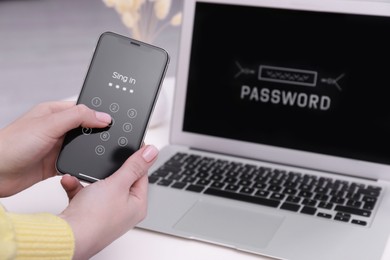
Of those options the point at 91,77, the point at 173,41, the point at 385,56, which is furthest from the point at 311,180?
the point at 173,41

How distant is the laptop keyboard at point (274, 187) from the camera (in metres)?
0.88

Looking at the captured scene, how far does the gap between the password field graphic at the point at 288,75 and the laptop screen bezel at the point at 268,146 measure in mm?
112

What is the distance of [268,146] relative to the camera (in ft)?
3.52

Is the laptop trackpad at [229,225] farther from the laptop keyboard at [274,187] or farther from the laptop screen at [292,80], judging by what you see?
the laptop screen at [292,80]

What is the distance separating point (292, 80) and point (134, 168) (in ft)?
1.46

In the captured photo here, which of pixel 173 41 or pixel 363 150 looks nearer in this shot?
pixel 363 150

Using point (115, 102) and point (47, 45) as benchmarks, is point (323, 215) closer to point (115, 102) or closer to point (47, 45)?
point (115, 102)

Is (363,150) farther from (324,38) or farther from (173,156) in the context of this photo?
(173,156)

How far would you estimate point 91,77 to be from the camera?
0.84 m

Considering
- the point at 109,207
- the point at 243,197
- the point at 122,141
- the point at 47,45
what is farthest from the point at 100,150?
the point at 47,45

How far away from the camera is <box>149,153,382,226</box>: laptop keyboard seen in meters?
0.88

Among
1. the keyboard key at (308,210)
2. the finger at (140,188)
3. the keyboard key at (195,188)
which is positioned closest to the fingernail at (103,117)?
the finger at (140,188)

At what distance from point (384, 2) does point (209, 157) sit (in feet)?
1.34

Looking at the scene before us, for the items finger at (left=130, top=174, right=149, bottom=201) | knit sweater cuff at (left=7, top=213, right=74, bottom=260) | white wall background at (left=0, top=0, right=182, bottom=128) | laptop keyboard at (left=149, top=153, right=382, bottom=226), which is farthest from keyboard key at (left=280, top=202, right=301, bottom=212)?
white wall background at (left=0, top=0, right=182, bottom=128)
